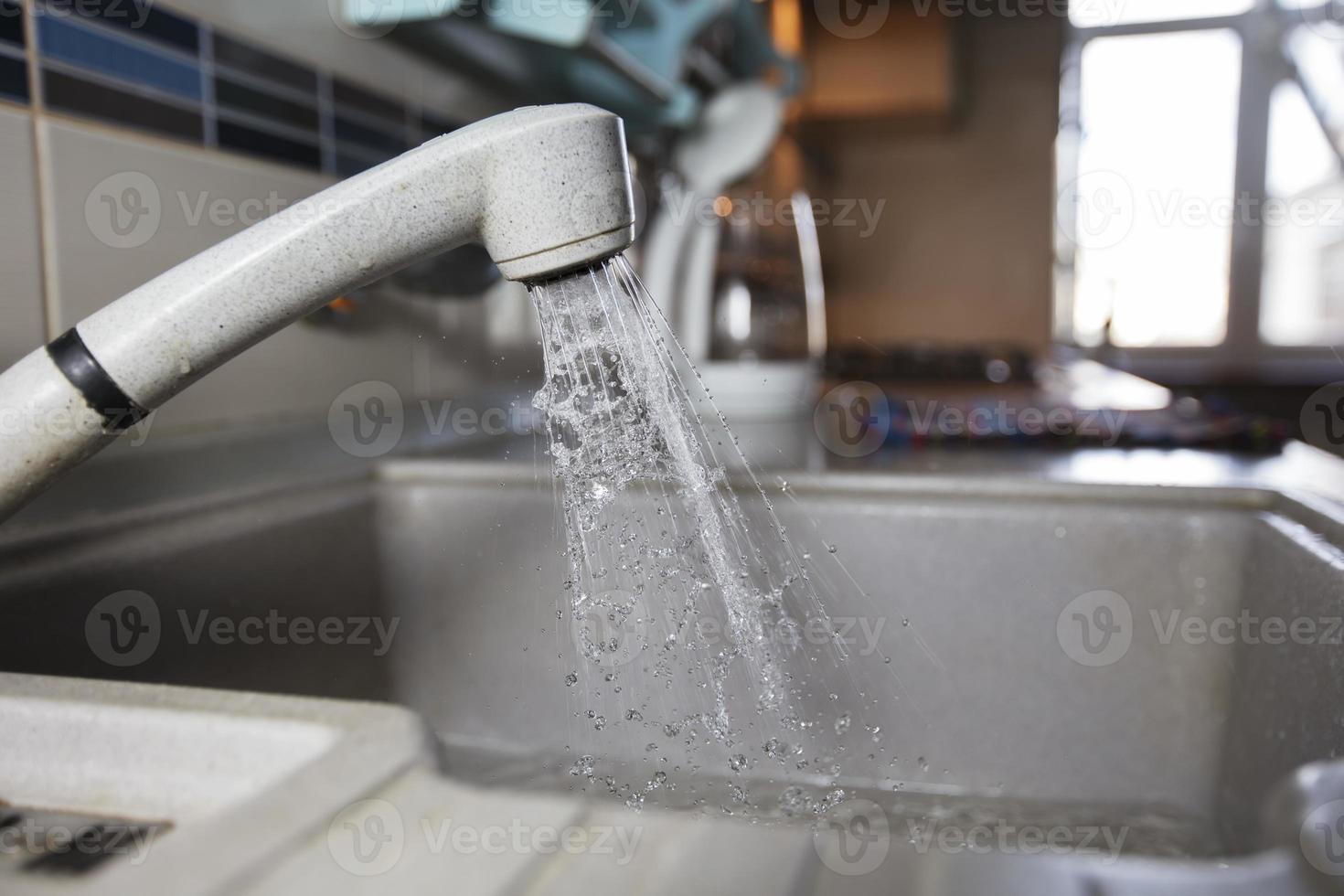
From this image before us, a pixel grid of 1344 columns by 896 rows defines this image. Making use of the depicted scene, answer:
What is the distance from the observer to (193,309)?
30 centimetres

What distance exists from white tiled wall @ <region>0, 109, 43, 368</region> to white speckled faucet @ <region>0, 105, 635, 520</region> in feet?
1.17

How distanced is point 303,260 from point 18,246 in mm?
428

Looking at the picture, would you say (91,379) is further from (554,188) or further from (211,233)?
(211,233)

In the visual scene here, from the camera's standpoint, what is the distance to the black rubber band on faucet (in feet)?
0.99

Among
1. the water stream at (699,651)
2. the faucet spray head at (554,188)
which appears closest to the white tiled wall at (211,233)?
the water stream at (699,651)

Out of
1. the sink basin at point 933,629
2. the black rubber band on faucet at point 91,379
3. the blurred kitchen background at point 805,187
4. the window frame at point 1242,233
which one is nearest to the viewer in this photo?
the black rubber band on faucet at point 91,379

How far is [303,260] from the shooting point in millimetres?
306

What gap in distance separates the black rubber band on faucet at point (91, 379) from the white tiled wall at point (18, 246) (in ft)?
1.18

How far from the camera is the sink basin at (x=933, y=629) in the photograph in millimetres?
556

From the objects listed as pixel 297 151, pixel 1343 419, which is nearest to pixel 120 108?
pixel 297 151

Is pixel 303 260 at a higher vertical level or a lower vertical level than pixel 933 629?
higher

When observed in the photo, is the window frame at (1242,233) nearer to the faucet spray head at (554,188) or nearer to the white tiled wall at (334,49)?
the white tiled wall at (334,49)

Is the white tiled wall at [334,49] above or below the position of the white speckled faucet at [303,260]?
above

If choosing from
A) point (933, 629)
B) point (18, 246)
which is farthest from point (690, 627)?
point (18, 246)
